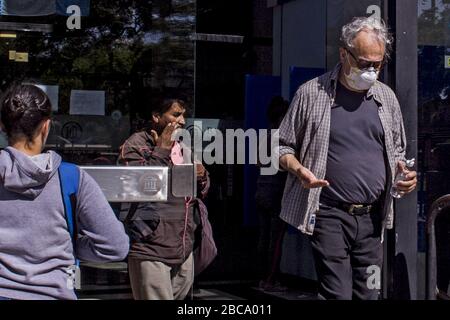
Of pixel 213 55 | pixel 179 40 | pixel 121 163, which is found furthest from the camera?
pixel 213 55

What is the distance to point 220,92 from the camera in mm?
6625

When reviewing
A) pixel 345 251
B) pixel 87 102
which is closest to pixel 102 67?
pixel 87 102

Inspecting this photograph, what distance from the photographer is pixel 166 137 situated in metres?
5.48

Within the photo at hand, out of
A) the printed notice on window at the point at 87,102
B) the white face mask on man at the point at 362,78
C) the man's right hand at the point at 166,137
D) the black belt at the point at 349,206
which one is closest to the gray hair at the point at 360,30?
the white face mask on man at the point at 362,78

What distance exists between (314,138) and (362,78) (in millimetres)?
409

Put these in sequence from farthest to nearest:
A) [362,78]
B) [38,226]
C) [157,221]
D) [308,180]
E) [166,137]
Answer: [166,137] < [157,221] < [362,78] < [308,180] < [38,226]

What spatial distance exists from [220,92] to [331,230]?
7.31 ft

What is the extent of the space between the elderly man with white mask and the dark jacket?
727 millimetres

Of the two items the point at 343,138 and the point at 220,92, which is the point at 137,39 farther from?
the point at 343,138

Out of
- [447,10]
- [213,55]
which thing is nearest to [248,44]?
[213,55]

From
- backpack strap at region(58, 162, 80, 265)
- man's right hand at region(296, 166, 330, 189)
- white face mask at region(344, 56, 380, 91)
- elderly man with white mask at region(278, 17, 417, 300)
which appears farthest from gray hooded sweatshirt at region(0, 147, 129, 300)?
white face mask at region(344, 56, 380, 91)

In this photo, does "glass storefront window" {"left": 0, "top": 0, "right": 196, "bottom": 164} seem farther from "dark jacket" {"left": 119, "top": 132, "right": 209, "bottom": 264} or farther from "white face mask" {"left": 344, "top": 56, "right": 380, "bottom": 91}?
"white face mask" {"left": 344, "top": 56, "right": 380, "bottom": 91}

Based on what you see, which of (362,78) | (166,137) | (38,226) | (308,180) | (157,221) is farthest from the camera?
(166,137)

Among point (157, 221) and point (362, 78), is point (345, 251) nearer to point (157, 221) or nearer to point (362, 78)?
point (362, 78)
